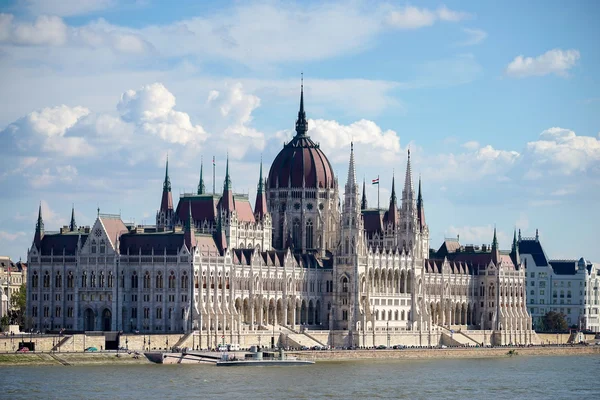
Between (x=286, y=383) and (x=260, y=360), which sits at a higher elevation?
(x=260, y=360)

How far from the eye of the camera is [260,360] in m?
191

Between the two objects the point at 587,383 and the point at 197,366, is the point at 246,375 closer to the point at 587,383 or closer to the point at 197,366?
the point at 197,366

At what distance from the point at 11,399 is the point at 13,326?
5131cm

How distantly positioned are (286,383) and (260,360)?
22.1 m

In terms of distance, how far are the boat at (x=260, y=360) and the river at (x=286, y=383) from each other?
2473 millimetres

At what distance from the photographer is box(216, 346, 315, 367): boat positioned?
188 metres

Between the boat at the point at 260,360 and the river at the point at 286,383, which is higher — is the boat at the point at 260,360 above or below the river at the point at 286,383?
above

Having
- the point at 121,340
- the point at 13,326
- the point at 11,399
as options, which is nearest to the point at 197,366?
the point at 121,340

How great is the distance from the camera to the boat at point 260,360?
188375 mm

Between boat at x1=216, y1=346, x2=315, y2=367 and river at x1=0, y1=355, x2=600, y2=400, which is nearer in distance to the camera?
river at x1=0, y1=355, x2=600, y2=400

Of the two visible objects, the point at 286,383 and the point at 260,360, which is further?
the point at 260,360

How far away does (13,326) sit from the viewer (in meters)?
199

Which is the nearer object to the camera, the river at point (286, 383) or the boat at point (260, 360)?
the river at point (286, 383)

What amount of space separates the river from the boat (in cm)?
247
